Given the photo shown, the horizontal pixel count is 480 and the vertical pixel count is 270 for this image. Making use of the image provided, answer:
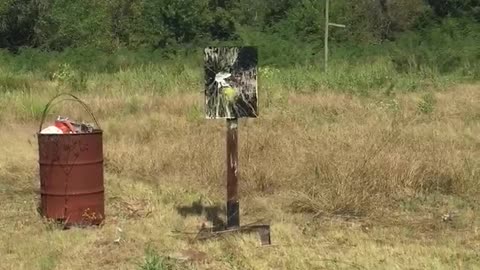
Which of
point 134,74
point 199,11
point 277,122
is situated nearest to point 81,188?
point 277,122

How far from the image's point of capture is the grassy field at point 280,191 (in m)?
5.27

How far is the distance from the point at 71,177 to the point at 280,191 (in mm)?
2151

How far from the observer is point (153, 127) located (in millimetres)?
11344

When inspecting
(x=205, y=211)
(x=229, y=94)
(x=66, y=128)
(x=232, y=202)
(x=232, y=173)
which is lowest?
(x=205, y=211)

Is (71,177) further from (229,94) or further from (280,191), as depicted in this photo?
(280,191)

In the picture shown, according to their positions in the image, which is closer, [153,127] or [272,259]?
[272,259]

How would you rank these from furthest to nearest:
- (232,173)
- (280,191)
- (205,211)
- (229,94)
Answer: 1. (280,191)
2. (205,211)
3. (232,173)
4. (229,94)

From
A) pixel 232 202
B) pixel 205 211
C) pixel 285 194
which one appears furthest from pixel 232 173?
pixel 285 194

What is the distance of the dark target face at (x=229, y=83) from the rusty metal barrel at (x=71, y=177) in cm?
134

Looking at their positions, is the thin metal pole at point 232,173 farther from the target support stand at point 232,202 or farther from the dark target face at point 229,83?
the dark target face at point 229,83

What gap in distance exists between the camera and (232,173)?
5762 mm

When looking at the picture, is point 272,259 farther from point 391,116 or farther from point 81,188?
point 391,116

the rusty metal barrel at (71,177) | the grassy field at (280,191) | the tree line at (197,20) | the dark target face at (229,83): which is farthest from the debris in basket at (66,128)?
the tree line at (197,20)

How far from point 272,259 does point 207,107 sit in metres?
1.35
